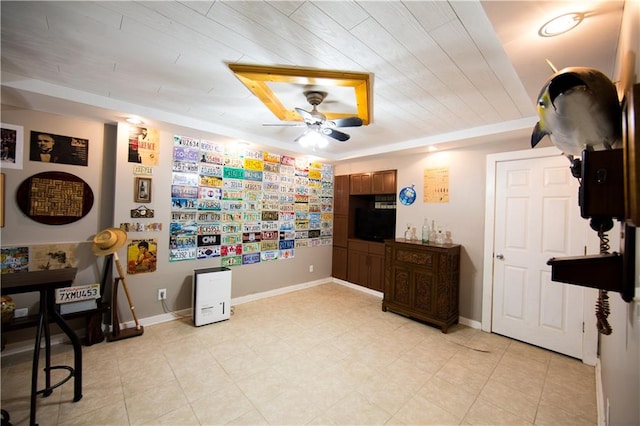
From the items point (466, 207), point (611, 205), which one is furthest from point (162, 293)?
point (466, 207)

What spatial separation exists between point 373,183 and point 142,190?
3375 millimetres

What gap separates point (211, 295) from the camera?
126 inches

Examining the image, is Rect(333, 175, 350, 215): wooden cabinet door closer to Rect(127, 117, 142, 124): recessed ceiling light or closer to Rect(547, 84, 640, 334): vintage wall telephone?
Rect(127, 117, 142, 124): recessed ceiling light

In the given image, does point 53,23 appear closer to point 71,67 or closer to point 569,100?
point 71,67

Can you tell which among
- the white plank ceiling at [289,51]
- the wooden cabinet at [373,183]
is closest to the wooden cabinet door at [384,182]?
the wooden cabinet at [373,183]

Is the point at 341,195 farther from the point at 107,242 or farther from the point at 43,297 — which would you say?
the point at 43,297

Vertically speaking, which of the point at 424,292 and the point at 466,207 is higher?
the point at 466,207

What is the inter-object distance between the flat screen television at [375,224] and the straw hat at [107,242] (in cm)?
355

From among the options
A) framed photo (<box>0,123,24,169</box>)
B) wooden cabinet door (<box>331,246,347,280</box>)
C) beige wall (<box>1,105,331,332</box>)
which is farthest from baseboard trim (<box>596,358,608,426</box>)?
framed photo (<box>0,123,24,169</box>)

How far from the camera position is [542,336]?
275 cm

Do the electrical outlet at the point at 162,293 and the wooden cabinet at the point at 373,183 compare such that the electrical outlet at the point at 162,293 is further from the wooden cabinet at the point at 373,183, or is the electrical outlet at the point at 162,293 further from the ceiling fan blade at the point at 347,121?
the wooden cabinet at the point at 373,183

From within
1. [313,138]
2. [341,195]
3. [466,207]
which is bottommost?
[466,207]

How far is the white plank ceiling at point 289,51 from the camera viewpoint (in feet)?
4.42

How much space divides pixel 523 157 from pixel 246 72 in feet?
9.92
